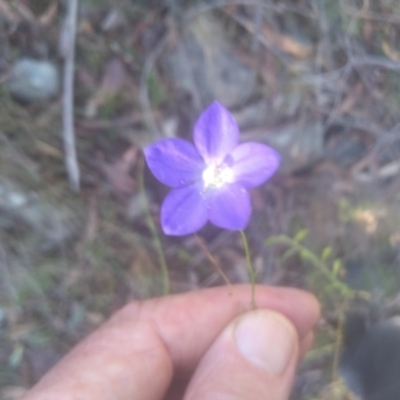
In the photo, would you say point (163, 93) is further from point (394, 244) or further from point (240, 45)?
point (394, 244)

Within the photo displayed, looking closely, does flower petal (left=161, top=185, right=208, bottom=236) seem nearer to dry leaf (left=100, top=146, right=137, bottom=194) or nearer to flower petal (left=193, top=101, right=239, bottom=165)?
flower petal (left=193, top=101, right=239, bottom=165)

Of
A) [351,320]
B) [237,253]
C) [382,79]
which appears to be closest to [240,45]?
[382,79]

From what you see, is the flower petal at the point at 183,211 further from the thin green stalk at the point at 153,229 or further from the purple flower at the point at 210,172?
the thin green stalk at the point at 153,229

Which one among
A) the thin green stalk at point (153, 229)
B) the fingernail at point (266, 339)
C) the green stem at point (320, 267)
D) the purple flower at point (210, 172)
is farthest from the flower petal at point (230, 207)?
the thin green stalk at point (153, 229)

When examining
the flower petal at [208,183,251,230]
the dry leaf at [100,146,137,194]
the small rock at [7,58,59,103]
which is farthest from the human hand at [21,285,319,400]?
the small rock at [7,58,59,103]

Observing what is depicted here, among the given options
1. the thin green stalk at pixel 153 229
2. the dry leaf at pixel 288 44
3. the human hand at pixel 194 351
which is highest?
the dry leaf at pixel 288 44

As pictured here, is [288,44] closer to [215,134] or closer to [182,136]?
[182,136]

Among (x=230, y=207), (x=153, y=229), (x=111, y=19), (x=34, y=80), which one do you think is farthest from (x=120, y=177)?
(x=230, y=207)
